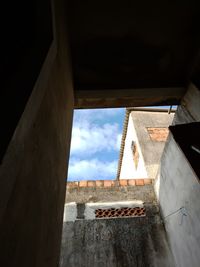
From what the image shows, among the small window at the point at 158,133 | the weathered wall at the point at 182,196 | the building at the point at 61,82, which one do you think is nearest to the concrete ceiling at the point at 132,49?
the building at the point at 61,82

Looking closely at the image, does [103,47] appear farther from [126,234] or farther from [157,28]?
[126,234]

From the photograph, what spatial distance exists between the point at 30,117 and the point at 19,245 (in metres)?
0.64

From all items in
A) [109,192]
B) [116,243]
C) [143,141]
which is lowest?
[116,243]

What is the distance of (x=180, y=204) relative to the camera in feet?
11.3

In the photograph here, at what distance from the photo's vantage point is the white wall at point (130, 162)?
8.93 m

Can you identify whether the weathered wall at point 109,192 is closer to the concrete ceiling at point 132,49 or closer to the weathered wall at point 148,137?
the concrete ceiling at point 132,49

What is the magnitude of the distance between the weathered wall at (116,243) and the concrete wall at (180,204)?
282 millimetres

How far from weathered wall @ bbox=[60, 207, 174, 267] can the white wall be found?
13.5ft

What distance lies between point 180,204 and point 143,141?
5821mm

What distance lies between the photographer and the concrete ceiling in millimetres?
3162

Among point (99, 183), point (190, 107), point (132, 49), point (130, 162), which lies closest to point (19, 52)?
point (132, 49)

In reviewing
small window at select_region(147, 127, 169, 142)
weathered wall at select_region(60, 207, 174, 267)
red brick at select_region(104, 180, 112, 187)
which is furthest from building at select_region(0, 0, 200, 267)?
small window at select_region(147, 127, 169, 142)

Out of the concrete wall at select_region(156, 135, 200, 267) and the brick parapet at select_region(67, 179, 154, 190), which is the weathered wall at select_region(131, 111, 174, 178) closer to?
the brick parapet at select_region(67, 179, 154, 190)

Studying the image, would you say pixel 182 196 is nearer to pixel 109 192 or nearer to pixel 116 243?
pixel 116 243
